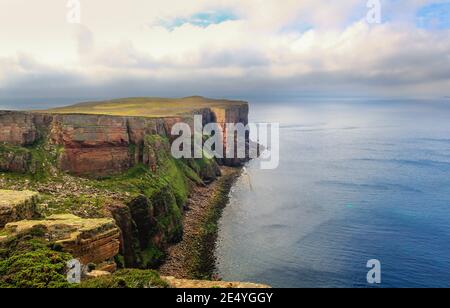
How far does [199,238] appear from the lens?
74188mm

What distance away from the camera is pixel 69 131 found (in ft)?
242

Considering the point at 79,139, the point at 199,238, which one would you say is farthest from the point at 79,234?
the point at 79,139

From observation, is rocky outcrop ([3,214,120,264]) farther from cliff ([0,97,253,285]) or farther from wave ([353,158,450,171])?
wave ([353,158,450,171])

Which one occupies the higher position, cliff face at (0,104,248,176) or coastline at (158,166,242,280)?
cliff face at (0,104,248,176)

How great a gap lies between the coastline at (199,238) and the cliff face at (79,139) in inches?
679

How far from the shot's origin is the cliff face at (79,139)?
68.9 meters

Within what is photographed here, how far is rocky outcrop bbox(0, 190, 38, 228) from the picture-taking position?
35156 mm

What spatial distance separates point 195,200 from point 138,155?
769 inches

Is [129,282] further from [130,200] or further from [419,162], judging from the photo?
[419,162]

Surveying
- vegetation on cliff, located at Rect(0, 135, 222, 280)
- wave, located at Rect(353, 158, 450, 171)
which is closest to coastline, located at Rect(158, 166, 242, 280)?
vegetation on cliff, located at Rect(0, 135, 222, 280)

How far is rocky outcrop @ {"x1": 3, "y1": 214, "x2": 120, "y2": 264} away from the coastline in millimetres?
20909

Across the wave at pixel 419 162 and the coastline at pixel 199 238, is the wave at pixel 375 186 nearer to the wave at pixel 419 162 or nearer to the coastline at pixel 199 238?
the coastline at pixel 199 238
